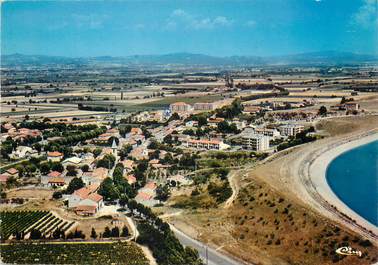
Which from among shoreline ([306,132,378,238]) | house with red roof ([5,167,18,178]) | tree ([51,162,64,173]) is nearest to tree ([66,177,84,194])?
tree ([51,162,64,173])

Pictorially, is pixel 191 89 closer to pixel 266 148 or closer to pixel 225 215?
pixel 266 148

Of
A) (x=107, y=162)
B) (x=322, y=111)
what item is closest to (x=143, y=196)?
(x=107, y=162)

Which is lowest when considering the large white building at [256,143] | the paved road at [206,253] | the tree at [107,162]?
the paved road at [206,253]

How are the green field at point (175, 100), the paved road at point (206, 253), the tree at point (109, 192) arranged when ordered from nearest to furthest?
the paved road at point (206, 253) → the tree at point (109, 192) → the green field at point (175, 100)

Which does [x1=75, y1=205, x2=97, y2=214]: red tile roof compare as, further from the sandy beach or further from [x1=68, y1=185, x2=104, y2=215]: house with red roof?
the sandy beach

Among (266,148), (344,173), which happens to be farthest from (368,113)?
(344,173)

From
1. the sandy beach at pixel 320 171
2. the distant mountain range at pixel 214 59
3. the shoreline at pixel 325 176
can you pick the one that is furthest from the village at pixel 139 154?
the distant mountain range at pixel 214 59

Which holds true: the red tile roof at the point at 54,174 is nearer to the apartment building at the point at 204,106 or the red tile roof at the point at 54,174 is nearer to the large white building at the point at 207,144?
the large white building at the point at 207,144
